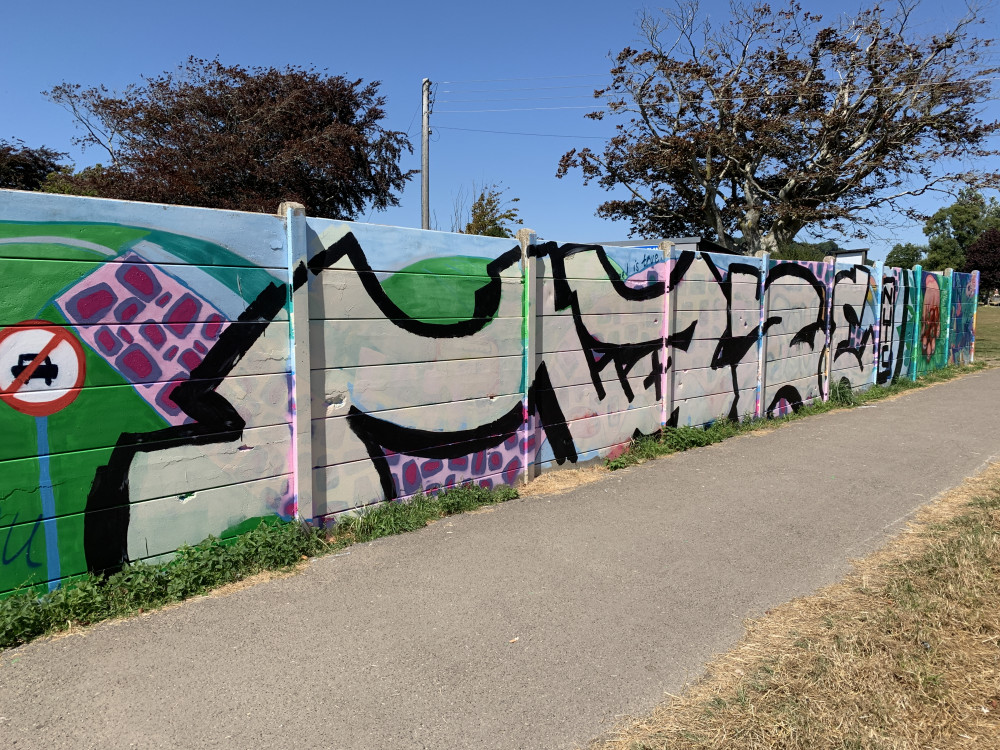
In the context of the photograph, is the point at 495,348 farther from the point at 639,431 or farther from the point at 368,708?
the point at 368,708

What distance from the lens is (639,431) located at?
6.84 metres

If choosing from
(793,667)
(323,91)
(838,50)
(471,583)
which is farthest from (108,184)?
(838,50)

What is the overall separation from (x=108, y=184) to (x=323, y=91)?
7.31 metres

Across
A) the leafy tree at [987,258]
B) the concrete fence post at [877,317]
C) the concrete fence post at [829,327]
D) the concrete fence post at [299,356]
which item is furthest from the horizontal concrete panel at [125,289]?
the leafy tree at [987,258]

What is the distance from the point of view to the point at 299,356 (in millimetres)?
4043

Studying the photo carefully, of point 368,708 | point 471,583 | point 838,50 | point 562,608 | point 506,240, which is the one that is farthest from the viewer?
point 838,50

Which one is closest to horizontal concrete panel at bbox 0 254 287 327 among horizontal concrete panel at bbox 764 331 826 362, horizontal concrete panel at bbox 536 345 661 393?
horizontal concrete panel at bbox 536 345 661 393

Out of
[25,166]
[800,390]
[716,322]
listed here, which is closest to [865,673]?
[716,322]

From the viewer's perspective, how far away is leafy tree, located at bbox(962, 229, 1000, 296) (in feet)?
201

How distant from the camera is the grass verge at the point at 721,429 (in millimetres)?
6695

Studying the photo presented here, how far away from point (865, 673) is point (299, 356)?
Result: 333cm

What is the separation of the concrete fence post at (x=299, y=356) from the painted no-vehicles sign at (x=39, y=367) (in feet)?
3.70

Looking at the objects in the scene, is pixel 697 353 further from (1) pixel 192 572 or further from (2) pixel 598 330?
(1) pixel 192 572

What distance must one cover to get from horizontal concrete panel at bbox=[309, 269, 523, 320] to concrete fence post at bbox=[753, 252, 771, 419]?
4296 mm
